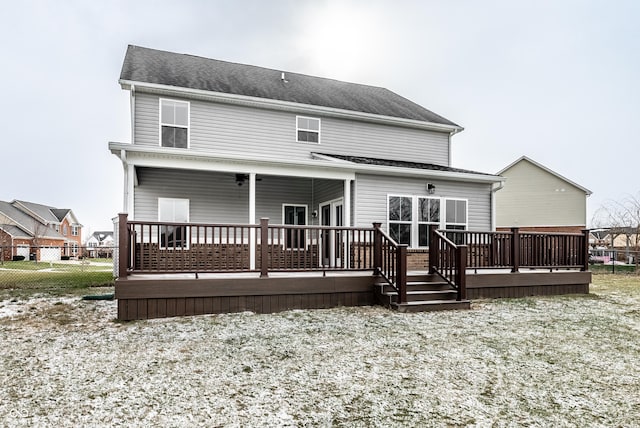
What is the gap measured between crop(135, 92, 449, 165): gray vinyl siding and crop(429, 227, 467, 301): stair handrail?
13.1 ft

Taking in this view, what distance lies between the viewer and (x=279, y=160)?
8383mm

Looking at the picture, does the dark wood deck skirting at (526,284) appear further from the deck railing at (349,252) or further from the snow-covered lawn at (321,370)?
the snow-covered lawn at (321,370)

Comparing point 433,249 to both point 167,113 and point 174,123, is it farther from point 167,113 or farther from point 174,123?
point 167,113

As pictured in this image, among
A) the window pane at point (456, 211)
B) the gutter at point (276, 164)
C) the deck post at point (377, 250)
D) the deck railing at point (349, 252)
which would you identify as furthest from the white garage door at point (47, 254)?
the deck post at point (377, 250)

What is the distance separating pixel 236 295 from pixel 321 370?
2.82 m

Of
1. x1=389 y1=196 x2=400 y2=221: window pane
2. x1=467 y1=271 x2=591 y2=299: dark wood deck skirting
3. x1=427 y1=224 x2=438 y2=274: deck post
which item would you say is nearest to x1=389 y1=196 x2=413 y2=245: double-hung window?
x1=389 y1=196 x2=400 y2=221: window pane

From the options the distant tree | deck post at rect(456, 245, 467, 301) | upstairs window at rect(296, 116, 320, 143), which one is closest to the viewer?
deck post at rect(456, 245, 467, 301)

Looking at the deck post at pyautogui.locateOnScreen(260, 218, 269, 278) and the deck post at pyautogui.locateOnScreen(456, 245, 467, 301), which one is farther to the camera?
the deck post at pyautogui.locateOnScreen(456, 245, 467, 301)

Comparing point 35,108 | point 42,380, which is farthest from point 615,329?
point 35,108

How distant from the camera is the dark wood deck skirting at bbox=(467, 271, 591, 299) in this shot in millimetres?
7695

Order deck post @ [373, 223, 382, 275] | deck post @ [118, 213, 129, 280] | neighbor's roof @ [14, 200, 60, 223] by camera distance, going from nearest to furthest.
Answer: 1. deck post @ [118, 213, 129, 280]
2. deck post @ [373, 223, 382, 275]
3. neighbor's roof @ [14, 200, 60, 223]

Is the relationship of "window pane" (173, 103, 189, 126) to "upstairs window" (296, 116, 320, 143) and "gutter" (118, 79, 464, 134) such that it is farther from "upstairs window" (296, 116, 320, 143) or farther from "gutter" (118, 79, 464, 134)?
"upstairs window" (296, 116, 320, 143)

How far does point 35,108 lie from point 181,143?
16.9 m

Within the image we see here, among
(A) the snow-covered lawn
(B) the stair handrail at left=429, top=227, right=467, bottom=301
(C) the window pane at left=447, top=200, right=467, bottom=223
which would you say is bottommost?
(A) the snow-covered lawn
